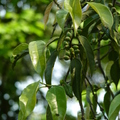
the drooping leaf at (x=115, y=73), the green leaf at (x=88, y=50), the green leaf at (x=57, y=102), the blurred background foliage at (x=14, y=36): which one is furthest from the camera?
the blurred background foliage at (x=14, y=36)

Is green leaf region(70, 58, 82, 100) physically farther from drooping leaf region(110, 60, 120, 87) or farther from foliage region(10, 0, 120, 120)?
drooping leaf region(110, 60, 120, 87)

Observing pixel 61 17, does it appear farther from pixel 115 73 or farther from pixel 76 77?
pixel 115 73

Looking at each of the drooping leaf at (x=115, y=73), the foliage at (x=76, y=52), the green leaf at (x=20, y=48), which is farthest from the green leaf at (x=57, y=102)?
the drooping leaf at (x=115, y=73)

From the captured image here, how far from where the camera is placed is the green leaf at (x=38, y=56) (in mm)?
900

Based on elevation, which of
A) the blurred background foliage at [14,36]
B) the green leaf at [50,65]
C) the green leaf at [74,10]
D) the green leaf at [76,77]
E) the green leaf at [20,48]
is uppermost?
the green leaf at [74,10]

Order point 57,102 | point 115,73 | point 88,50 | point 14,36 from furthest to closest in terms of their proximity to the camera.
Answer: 1. point 14,36
2. point 115,73
3. point 88,50
4. point 57,102

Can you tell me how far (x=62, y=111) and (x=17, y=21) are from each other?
282 centimetres

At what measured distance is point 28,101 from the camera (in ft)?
2.86

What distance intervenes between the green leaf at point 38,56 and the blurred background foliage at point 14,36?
243cm

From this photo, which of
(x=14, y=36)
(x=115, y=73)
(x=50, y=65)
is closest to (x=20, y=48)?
(x=50, y=65)

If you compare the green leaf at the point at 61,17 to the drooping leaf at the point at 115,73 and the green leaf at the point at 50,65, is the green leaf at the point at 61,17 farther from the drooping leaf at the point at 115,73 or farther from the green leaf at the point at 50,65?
the drooping leaf at the point at 115,73

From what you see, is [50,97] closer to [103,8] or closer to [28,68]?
[103,8]

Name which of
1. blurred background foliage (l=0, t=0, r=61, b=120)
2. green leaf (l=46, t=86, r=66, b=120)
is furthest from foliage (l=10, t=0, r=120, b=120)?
blurred background foliage (l=0, t=0, r=61, b=120)

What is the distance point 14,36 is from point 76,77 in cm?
259
